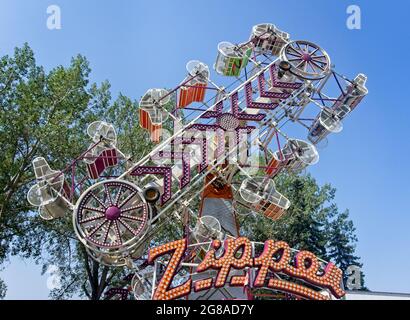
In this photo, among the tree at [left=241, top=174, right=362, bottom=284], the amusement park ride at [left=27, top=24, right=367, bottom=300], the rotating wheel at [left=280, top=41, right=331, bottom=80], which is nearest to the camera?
the amusement park ride at [left=27, top=24, right=367, bottom=300]

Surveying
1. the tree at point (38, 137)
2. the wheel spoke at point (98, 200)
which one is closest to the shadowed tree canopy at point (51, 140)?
the tree at point (38, 137)

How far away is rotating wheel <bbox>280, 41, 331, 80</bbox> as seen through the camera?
24.8 m

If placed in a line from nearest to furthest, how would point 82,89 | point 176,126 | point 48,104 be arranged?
point 176,126
point 48,104
point 82,89

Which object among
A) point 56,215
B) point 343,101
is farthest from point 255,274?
point 343,101

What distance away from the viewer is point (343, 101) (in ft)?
82.2

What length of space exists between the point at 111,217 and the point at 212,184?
5.83 m

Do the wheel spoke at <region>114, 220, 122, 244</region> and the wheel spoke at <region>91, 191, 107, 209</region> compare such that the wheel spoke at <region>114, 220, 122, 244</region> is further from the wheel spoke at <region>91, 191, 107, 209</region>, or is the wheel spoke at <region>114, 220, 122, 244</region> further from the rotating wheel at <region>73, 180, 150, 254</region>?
the wheel spoke at <region>91, 191, 107, 209</region>

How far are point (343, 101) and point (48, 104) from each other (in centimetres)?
1769

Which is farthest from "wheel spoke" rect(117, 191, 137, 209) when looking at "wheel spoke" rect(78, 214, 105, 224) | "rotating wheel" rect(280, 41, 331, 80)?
"rotating wheel" rect(280, 41, 331, 80)

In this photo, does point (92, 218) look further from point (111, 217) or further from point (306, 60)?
point (306, 60)

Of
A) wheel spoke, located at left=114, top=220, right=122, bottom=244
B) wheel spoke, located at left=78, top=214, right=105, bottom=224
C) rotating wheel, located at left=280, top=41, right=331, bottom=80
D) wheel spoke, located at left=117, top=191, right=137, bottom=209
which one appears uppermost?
rotating wheel, located at left=280, top=41, right=331, bottom=80

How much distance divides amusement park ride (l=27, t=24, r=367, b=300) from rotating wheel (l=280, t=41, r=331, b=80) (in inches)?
2.2

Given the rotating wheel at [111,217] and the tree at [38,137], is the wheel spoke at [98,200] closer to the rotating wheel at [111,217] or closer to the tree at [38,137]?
the rotating wheel at [111,217]
